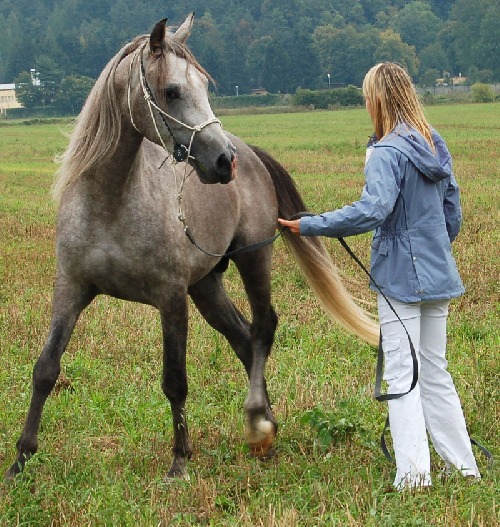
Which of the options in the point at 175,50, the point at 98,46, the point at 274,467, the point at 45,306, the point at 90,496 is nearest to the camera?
the point at 90,496

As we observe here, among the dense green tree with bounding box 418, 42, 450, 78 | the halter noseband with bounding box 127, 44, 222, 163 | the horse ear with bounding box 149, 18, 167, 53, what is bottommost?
the dense green tree with bounding box 418, 42, 450, 78

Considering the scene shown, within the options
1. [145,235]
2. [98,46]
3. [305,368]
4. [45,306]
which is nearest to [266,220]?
[305,368]

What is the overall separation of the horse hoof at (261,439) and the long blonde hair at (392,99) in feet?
5.72

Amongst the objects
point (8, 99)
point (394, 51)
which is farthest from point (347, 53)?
point (8, 99)

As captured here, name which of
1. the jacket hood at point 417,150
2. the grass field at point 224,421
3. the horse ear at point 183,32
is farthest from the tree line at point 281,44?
the jacket hood at point 417,150

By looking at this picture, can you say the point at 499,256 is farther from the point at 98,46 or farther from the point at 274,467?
the point at 98,46

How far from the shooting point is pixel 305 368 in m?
6.43

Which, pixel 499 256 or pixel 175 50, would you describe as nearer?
pixel 175 50

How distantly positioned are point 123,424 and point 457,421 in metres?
1.95

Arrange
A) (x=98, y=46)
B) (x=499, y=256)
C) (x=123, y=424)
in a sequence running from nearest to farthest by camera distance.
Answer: (x=123, y=424), (x=499, y=256), (x=98, y=46)

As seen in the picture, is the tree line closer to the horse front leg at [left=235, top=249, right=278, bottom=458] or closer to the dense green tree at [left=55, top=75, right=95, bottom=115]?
the dense green tree at [left=55, top=75, right=95, bottom=115]

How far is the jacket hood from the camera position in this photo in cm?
429

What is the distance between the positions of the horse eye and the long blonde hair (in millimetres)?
870

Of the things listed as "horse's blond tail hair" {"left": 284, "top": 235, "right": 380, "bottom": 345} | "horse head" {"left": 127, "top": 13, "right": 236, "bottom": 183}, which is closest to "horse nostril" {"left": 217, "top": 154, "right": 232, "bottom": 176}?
"horse head" {"left": 127, "top": 13, "right": 236, "bottom": 183}
